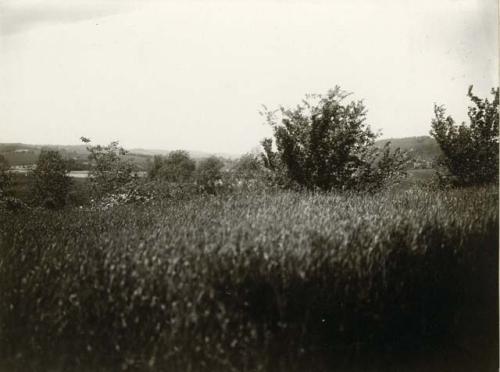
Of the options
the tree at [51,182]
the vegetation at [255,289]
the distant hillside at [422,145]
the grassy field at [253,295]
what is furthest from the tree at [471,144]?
the tree at [51,182]

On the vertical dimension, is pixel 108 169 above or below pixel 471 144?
below

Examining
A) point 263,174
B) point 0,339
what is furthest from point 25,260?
point 263,174

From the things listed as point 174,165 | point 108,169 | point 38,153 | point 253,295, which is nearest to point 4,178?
point 38,153

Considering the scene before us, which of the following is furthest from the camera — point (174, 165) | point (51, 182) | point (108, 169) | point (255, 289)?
point (174, 165)

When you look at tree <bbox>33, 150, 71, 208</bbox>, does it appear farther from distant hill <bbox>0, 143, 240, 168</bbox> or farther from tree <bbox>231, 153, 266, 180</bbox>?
tree <bbox>231, 153, 266, 180</bbox>

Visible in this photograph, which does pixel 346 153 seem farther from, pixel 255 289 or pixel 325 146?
pixel 255 289

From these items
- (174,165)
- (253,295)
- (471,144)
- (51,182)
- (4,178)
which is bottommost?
(253,295)

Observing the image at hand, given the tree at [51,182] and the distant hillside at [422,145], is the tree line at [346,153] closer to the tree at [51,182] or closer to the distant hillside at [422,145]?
the distant hillside at [422,145]
